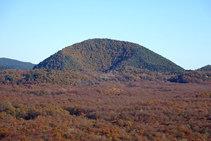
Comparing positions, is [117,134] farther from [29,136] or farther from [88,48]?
[88,48]

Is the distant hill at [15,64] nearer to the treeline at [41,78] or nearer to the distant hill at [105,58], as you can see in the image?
the distant hill at [105,58]

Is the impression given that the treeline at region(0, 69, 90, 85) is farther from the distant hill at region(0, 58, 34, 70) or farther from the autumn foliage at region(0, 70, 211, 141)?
the distant hill at region(0, 58, 34, 70)

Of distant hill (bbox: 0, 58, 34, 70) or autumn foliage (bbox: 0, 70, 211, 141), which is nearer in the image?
autumn foliage (bbox: 0, 70, 211, 141)

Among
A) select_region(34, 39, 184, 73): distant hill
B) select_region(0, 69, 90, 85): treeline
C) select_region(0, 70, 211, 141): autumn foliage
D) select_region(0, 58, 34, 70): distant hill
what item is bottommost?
select_region(0, 70, 211, 141): autumn foliage

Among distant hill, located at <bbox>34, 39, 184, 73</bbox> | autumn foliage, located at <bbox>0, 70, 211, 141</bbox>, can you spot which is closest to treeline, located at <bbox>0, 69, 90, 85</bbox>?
autumn foliage, located at <bbox>0, 70, 211, 141</bbox>

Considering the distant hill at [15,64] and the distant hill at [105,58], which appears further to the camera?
the distant hill at [15,64]

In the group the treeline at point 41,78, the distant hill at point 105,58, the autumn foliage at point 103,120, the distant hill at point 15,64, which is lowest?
the autumn foliage at point 103,120

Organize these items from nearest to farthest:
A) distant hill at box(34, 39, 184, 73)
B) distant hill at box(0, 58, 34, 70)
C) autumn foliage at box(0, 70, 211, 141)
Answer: autumn foliage at box(0, 70, 211, 141) < distant hill at box(34, 39, 184, 73) < distant hill at box(0, 58, 34, 70)

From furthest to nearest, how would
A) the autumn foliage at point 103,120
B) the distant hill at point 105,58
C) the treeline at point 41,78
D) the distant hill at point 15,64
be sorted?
1. the distant hill at point 15,64
2. the distant hill at point 105,58
3. the treeline at point 41,78
4. the autumn foliage at point 103,120

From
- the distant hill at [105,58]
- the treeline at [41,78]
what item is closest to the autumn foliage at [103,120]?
the treeline at [41,78]
